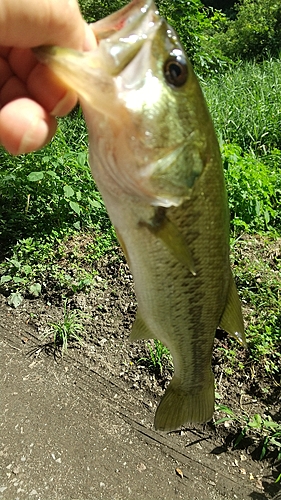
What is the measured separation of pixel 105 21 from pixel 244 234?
10.5ft

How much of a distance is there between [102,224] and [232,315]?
2.99 m

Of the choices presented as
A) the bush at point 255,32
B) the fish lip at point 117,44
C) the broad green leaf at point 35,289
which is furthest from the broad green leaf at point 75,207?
the bush at point 255,32

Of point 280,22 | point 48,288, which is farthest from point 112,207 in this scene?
point 280,22

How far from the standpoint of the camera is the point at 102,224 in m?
4.50

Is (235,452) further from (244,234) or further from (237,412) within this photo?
(244,234)

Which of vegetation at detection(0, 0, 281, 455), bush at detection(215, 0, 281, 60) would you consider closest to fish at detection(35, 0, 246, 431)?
vegetation at detection(0, 0, 281, 455)

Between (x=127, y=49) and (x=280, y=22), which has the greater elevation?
(x=127, y=49)

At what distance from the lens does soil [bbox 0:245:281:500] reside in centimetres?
277

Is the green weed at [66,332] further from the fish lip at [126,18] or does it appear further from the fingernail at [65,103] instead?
the fish lip at [126,18]

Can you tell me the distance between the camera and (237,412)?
118 inches

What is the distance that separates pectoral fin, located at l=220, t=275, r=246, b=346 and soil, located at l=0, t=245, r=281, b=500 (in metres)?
1.57

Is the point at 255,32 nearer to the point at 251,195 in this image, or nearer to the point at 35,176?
the point at 251,195

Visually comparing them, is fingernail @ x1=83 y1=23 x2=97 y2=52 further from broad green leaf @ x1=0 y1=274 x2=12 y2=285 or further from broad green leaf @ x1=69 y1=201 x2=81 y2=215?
broad green leaf @ x1=0 y1=274 x2=12 y2=285

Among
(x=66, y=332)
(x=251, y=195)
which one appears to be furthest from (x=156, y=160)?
(x=251, y=195)
